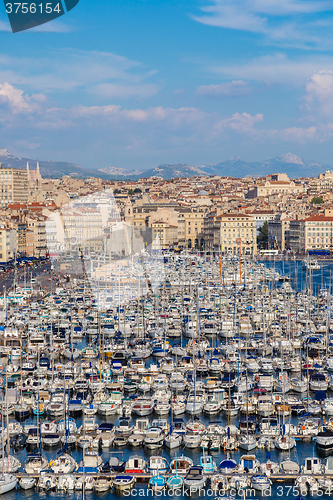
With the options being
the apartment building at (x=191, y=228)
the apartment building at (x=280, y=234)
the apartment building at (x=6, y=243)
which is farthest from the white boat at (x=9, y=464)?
the apartment building at (x=191, y=228)

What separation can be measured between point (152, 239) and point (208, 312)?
2482 cm

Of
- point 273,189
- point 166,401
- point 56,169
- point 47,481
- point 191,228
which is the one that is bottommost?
point 47,481

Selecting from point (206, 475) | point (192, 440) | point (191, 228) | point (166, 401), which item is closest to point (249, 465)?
point (206, 475)

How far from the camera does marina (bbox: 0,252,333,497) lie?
344 inches

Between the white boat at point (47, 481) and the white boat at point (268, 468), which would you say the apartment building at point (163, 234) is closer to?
the white boat at point (268, 468)

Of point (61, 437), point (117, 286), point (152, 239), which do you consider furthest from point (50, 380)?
point (152, 239)

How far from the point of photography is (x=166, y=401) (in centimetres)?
1133

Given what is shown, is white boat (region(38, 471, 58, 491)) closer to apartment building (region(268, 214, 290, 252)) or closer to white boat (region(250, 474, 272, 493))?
white boat (region(250, 474, 272, 493))

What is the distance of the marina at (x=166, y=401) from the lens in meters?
8.73

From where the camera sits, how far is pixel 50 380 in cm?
1265

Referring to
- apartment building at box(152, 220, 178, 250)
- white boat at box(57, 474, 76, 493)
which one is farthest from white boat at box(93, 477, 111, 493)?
apartment building at box(152, 220, 178, 250)

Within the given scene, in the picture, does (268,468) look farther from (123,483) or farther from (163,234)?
(163,234)

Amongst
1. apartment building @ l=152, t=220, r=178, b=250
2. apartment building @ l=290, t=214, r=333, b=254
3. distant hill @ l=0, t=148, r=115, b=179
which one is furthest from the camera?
distant hill @ l=0, t=148, r=115, b=179

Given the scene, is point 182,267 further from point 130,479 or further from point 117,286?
point 130,479
